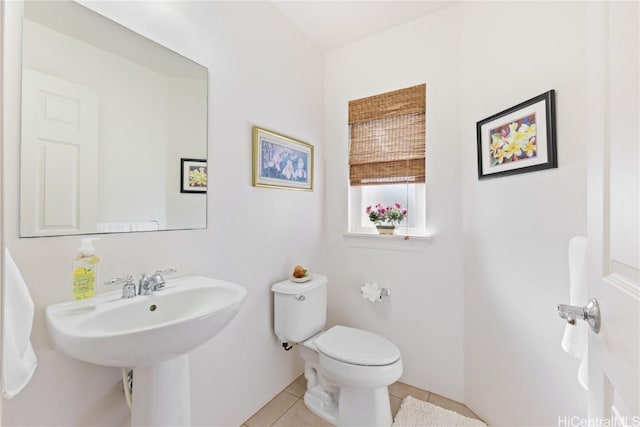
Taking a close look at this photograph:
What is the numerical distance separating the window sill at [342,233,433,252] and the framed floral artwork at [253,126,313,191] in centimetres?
51

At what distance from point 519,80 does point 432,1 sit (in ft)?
2.75

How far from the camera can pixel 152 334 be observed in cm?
78

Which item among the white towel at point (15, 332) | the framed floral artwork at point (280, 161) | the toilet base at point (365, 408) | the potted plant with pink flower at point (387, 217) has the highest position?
the framed floral artwork at point (280, 161)

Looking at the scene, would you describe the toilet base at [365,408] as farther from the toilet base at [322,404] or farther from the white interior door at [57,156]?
the white interior door at [57,156]

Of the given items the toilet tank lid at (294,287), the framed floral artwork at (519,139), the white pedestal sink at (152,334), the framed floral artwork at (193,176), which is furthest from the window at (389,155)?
the white pedestal sink at (152,334)

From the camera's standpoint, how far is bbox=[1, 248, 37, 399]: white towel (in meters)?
0.71

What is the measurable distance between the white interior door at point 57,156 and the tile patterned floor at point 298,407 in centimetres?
138

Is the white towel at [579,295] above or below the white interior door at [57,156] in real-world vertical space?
below

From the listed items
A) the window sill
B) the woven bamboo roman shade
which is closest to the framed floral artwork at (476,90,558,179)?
the woven bamboo roman shade

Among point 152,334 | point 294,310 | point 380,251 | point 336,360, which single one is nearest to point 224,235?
point 294,310

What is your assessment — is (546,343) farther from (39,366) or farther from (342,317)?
(39,366)

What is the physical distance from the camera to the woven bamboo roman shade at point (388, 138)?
193 centimetres

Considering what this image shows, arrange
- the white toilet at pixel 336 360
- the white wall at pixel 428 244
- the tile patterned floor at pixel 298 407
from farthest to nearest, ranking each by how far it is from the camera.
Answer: the white wall at pixel 428 244 < the tile patterned floor at pixel 298 407 < the white toilet at pixel 336 360

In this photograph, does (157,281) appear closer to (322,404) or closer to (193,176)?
(193,176)
